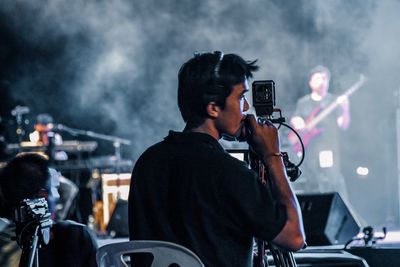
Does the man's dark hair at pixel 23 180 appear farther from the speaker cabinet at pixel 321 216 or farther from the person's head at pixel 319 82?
the person's head at pixel 319 82

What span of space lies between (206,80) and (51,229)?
118cm

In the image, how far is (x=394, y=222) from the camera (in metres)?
7.74

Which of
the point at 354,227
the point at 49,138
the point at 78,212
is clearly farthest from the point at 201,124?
the point at 78,212

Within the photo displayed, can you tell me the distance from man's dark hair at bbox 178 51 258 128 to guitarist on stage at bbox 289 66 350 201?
619 cm

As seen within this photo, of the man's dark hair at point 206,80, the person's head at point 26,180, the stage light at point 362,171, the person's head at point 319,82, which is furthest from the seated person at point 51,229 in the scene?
the stage light at point 362,171

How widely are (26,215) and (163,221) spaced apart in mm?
673

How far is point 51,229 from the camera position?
2715mm

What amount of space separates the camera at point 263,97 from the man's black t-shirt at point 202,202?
0.39 m

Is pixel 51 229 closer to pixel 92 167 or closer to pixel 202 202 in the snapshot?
pixel 202 202

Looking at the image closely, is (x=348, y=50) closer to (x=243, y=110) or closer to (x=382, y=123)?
(x=382, y=123)

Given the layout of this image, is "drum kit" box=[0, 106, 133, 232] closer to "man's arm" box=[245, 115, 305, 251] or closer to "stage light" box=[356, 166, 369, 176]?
"stage light" box=[356, 166, 369, 176]

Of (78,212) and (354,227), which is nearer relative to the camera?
(354,227)

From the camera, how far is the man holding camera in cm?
178

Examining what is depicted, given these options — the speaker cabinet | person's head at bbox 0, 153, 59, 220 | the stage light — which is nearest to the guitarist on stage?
the stage light
